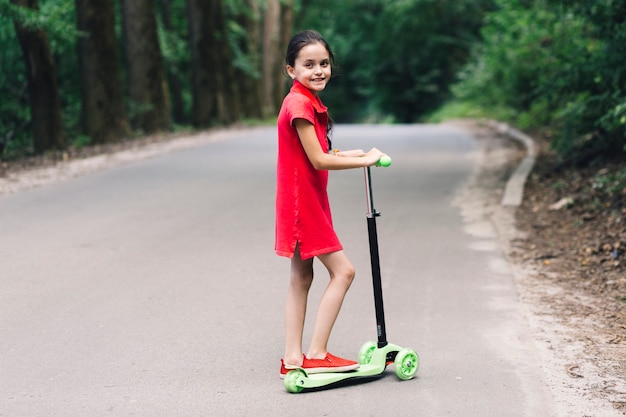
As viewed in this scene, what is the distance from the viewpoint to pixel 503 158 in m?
16.9

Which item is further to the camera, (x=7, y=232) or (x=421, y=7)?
(x=421, y=7)

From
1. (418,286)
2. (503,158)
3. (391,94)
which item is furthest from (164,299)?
(391,94)

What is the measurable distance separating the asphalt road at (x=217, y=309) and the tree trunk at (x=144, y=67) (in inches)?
→ 446

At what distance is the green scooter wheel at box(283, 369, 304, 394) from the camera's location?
15.7 feet

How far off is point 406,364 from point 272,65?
3691 centimetres

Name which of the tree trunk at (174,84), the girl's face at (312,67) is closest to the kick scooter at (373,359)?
the girl's face at (312,67)

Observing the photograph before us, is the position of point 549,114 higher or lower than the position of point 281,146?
lower

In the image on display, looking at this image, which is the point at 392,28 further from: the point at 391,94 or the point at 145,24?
the point at 145,24

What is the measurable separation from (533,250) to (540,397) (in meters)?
4.12

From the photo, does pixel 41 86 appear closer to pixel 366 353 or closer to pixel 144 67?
pixel 144 67

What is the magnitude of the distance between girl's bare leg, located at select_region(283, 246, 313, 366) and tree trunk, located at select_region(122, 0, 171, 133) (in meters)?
19.1

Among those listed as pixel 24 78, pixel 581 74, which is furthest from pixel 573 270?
pixel 24 78

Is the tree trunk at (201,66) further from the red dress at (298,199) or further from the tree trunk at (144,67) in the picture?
the red dress at (298,199)

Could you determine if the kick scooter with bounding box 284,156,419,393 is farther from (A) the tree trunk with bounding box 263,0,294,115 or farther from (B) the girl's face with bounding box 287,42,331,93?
(A) the tree trunk with bounding box 263,0,294,115
